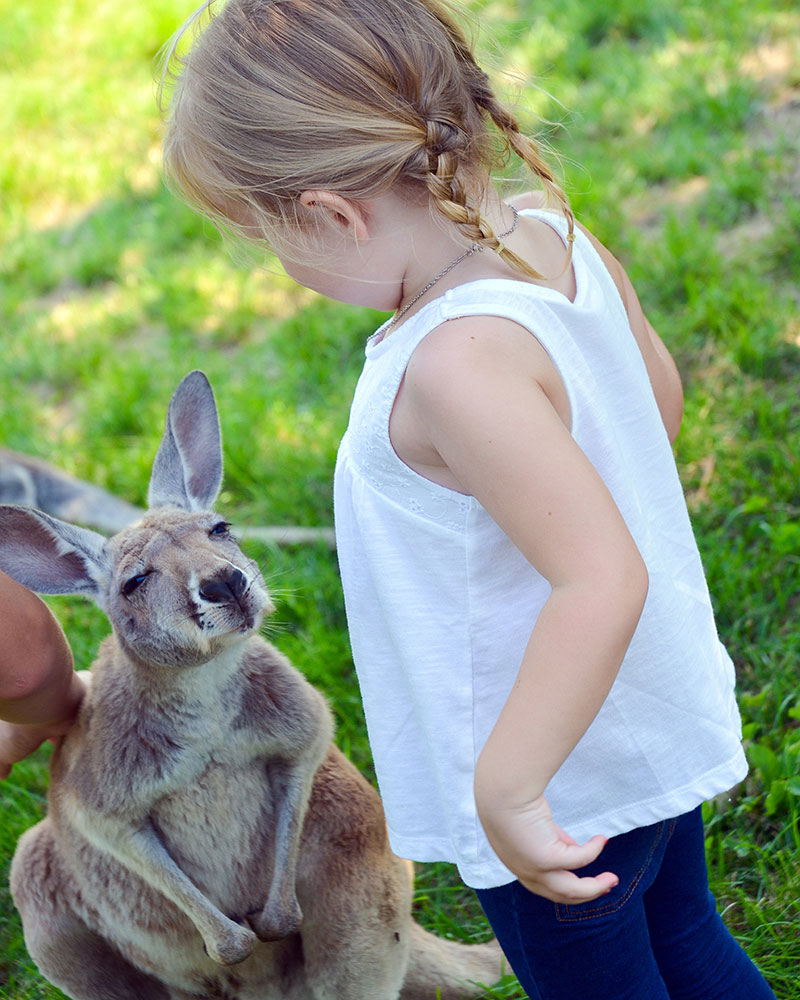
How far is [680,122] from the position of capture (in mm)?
4496

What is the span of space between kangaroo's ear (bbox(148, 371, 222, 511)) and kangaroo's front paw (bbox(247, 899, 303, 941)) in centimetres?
74

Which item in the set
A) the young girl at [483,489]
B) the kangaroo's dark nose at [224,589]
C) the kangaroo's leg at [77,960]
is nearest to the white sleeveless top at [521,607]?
the young girl at [483,489]

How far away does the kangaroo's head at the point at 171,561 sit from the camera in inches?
71.7

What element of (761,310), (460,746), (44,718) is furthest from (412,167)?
(761,310)

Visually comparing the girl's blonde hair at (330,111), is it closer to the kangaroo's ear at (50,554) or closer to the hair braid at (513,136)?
the hair braid at (513,136)

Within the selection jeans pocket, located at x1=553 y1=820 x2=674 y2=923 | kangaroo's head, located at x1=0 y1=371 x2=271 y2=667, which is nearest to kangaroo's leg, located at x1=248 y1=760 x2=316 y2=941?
kangaroo's head, located at x1=0 y1=371 x2=271 y2=667

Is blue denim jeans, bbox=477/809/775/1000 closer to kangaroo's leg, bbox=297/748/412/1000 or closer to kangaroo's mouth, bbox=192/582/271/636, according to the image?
kangaroo's leg, bbox=297/748/412/1000

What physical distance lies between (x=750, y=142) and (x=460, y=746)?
Result: 3.42m

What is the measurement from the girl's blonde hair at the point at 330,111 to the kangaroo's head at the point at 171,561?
59cm

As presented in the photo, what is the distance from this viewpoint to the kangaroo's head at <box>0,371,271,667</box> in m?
1.82

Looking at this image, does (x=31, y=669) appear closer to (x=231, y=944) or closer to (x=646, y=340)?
(x=231, y=944)

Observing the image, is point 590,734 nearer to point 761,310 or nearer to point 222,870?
point 222,870

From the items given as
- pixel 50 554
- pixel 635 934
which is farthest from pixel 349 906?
pixel 50 554

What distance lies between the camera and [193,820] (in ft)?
6.53
